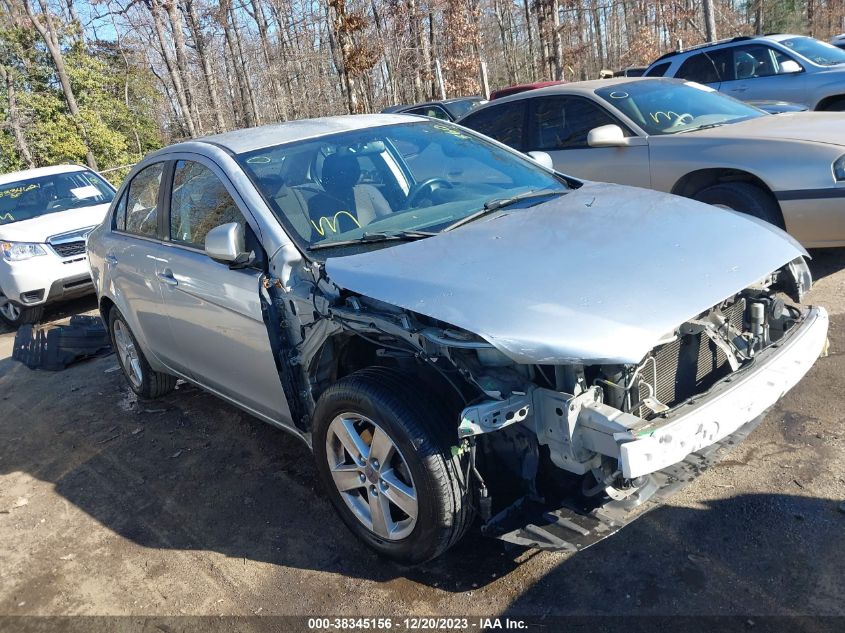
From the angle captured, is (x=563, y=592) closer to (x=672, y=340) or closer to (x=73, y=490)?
(x=672, y=340)

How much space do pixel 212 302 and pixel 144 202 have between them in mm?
1365

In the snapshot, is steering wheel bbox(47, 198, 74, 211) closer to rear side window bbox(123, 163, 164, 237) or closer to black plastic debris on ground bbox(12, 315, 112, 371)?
black plastic debris on ground bbox(12, 315, 112, 371)

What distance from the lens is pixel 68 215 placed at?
29.3 feet

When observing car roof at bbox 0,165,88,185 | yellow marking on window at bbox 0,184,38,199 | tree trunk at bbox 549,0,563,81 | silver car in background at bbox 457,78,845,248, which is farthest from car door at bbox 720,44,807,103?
tree trunk at bbox 549,0,563,81

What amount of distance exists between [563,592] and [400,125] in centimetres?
270

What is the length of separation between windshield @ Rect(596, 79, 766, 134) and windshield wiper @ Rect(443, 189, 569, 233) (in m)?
2.65

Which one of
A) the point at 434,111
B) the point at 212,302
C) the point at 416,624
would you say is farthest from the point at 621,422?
the point at 434,111

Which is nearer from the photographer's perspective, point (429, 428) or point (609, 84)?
point (429, 428)

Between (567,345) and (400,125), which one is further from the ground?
(400,125)

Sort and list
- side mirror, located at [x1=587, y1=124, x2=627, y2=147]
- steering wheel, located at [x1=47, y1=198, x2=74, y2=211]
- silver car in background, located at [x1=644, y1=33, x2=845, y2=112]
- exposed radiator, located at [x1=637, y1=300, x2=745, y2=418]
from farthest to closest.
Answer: steering wheel, located at [x1=47, y1=198, x2=74, y2=211], silver car in background, located at [x1=644, y1=33, x2=845, y2=112], side mirror, located at [x1=587, y1=124, x2=627, y2=147], exposed radiator, located at [x1=637, y1=300, x2=745, y2=418]

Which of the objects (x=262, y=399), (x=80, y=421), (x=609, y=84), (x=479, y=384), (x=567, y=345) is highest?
(x=609, y=84)

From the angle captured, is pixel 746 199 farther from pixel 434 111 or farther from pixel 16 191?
pixel 434 111

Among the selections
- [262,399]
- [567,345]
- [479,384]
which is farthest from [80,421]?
[567,345]

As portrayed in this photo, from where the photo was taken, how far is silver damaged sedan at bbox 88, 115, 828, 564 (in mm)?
2430
